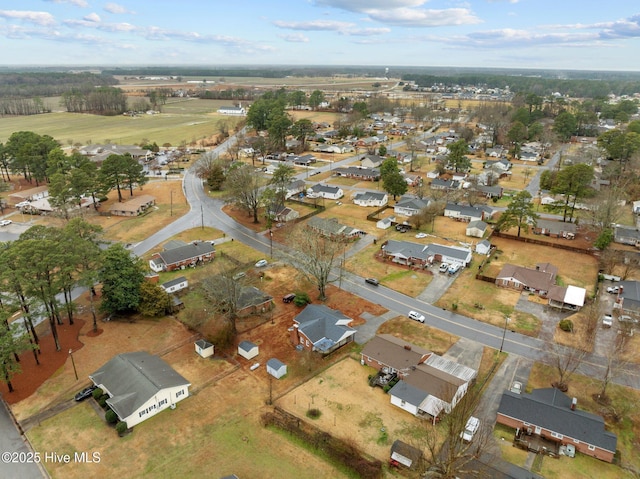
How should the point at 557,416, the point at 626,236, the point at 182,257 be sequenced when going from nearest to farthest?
the point at 557,416
the point at 182,257
the point at 626,236

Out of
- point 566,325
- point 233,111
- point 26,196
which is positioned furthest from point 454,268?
point 233,111

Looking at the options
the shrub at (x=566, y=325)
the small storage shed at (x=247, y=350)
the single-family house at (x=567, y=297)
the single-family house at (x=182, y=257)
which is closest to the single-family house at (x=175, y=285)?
the single-family house at (x=182, y=257)

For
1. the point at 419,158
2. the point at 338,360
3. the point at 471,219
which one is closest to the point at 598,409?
the point at 338,360

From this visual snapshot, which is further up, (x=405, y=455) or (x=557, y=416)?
(x=557, y=416)

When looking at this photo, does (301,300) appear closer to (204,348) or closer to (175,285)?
(204,348)

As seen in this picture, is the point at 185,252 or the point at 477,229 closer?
the point at 185,252

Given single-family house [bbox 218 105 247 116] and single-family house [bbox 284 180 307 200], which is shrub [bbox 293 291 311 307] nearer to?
single-family house [bbox 284 180 307 200]

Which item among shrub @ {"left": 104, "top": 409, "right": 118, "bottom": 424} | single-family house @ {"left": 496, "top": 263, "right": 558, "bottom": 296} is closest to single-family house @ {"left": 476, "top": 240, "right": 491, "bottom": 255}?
single-family house @ {"left": 496, "top": 263, "right": 558, "bottom": 296}

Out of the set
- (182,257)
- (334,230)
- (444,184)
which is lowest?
(182,257)
